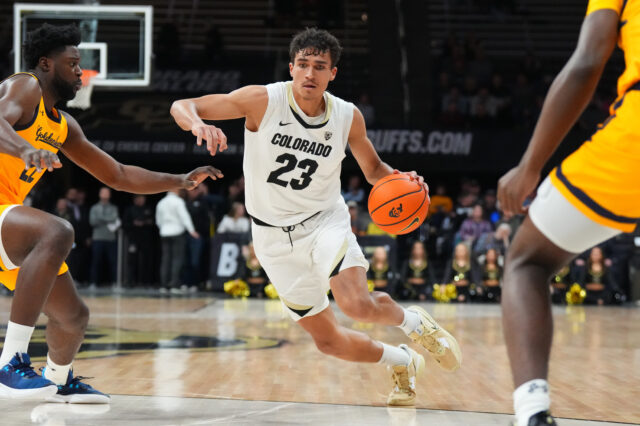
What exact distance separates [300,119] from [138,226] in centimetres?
1100

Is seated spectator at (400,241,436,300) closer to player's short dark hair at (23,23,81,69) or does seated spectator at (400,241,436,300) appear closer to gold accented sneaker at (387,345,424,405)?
gold accented sneaker at (387,345,424,405)

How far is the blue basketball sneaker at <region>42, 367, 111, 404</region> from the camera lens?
4.48 metres

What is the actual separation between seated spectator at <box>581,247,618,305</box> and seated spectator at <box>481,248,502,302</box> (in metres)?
1.52

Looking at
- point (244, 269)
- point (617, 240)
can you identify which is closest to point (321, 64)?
point (244, 269)

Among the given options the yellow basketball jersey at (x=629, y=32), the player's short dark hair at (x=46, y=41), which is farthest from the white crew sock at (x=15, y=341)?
the yellow basketball jersey at (x=629, y=32)

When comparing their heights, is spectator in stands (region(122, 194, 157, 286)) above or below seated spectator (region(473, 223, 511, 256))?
below

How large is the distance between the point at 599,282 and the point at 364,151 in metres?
9.99

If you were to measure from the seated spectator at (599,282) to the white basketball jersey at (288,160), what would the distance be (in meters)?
10.0

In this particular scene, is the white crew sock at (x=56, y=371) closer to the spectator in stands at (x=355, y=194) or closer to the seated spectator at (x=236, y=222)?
the seated spectator at (x=236, y=222)

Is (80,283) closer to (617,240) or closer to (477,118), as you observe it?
(477,118)

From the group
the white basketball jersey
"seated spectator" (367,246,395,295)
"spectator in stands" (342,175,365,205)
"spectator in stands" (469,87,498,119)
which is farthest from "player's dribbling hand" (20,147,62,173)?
"spectator in stands" (469,87,498,119)

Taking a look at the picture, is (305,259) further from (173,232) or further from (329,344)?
(173,232)

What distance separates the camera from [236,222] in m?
14.4

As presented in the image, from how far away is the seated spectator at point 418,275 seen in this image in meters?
13.6
